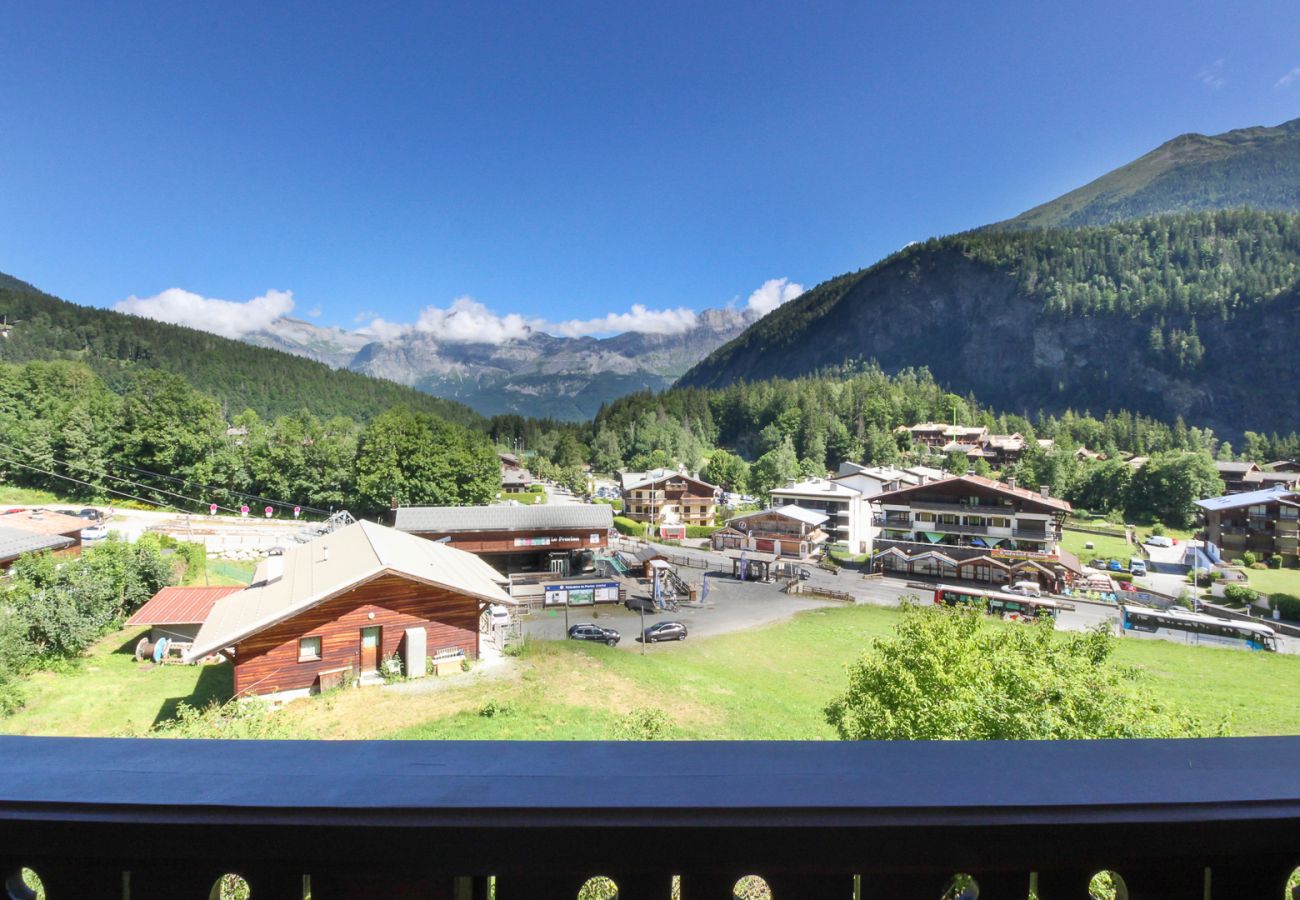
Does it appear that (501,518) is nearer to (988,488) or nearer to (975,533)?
(975,533)

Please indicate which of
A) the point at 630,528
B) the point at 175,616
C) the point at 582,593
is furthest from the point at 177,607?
the point at 630,528

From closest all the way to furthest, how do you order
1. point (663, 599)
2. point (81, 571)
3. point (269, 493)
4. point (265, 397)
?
point (81, 571), point (663, 599), point (269, 493), point (265, 397)

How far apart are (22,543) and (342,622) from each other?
10.4 meters

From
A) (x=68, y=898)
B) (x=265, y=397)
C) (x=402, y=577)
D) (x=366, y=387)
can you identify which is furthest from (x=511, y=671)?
(x=366, y=387)

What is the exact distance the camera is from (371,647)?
415 inches

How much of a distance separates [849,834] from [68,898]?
2.96ft

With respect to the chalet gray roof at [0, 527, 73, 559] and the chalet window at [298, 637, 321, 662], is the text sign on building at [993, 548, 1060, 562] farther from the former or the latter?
the chalet gray roof at [0, 527, 73, 559]

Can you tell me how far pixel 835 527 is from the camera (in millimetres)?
34906

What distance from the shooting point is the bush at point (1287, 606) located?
21594 mm

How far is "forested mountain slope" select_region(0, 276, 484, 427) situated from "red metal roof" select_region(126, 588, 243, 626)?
173 ft

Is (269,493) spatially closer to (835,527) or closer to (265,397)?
(835,527)

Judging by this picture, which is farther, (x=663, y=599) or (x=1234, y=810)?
(x=663, y=599)

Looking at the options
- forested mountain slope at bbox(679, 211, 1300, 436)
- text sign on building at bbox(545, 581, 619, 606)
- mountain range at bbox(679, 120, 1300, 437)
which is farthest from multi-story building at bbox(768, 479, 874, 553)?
forested mountain slope at bbox(679, 211, 1300, 436)

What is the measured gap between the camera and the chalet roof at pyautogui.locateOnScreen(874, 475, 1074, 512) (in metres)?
26.8
